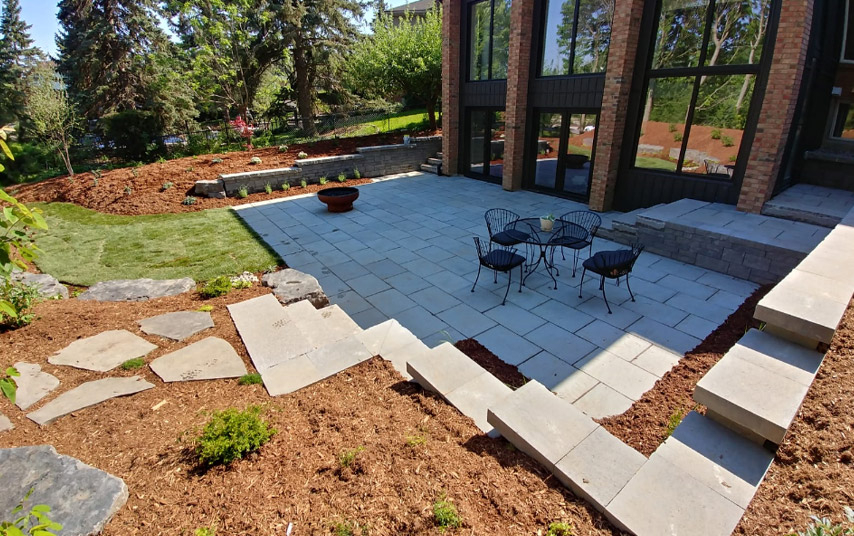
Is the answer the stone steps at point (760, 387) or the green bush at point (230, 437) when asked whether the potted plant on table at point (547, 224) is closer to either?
the stone steps at point (760, 387)

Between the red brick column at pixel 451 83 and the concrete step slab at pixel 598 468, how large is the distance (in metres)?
11.8

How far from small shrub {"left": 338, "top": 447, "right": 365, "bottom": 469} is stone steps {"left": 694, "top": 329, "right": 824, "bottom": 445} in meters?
2.14

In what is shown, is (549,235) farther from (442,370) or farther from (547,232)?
(442,370)

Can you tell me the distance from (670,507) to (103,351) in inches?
172

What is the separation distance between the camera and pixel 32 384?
3119mm

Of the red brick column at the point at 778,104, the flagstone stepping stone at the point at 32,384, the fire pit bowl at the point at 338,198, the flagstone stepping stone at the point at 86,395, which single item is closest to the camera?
the flagstone stepping stone at the point at 86,395

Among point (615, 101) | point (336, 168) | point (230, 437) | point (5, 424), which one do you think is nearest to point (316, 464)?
point (230, 437)

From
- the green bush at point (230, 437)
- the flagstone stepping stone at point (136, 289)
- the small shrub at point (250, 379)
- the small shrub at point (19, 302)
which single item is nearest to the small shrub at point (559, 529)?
the green bush at point (230, 437)

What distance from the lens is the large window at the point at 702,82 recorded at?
270 inches

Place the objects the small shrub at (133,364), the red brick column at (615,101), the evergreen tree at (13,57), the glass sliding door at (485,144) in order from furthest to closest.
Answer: the evergreen tree at (13,57), the glass sliding door at (485,144), the red brick column at (615,101), the small shrub at (133,364)

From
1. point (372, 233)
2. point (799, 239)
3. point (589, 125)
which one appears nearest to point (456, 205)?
point (372, 233)

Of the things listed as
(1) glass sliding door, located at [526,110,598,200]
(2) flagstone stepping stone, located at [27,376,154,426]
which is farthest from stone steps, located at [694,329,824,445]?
(1) glass sliding door, located at [526,110,598,200]

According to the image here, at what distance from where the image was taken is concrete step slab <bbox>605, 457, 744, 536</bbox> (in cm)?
197

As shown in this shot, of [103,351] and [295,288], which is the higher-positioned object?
[103,351]
